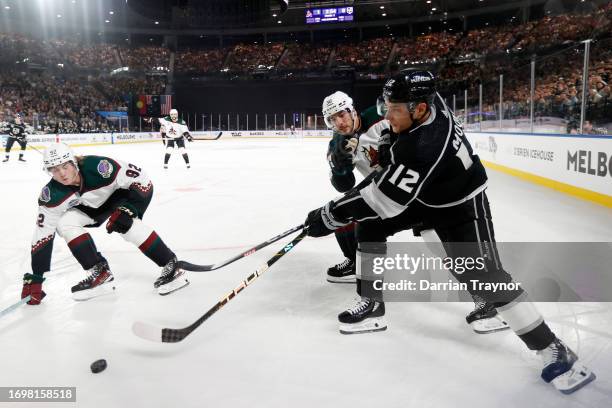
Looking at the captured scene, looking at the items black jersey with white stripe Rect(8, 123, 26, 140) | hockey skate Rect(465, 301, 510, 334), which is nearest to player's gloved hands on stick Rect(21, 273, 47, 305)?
hockey skate Rect(465, 301, 510, 334)

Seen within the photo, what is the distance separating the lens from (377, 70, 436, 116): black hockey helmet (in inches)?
64.1

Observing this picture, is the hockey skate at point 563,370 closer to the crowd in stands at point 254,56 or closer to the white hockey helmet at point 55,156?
the white hockey helmet at point 55,156

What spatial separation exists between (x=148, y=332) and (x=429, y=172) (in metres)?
1.32

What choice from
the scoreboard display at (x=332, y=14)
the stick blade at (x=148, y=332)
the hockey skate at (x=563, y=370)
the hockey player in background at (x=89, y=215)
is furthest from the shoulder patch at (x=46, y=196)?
the scoreboard display at (x=332, y=14)

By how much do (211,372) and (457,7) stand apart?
27881 millimetres

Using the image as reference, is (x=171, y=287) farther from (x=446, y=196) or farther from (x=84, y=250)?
(x=446, y=196)

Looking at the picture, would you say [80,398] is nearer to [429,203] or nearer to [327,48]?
[429,203]

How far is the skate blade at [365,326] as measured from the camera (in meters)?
2.05

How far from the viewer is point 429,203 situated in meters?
1.78

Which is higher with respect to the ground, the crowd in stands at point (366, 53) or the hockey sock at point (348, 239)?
the crowd in stands at point (366, 53)

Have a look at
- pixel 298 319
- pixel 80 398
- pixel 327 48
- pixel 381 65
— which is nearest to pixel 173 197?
pixel 298 319

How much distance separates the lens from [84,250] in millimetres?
2586

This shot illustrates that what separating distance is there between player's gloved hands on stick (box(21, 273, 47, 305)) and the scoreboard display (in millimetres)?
27300

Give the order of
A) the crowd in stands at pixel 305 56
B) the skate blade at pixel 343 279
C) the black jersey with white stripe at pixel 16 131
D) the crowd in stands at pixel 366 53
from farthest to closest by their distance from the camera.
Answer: the crowd in stands at pixel 305 56
the crowd in stands at pixel 366 53
the black jersey with white stripe at pixel 16 131
the skate blade at pixel 343 279
